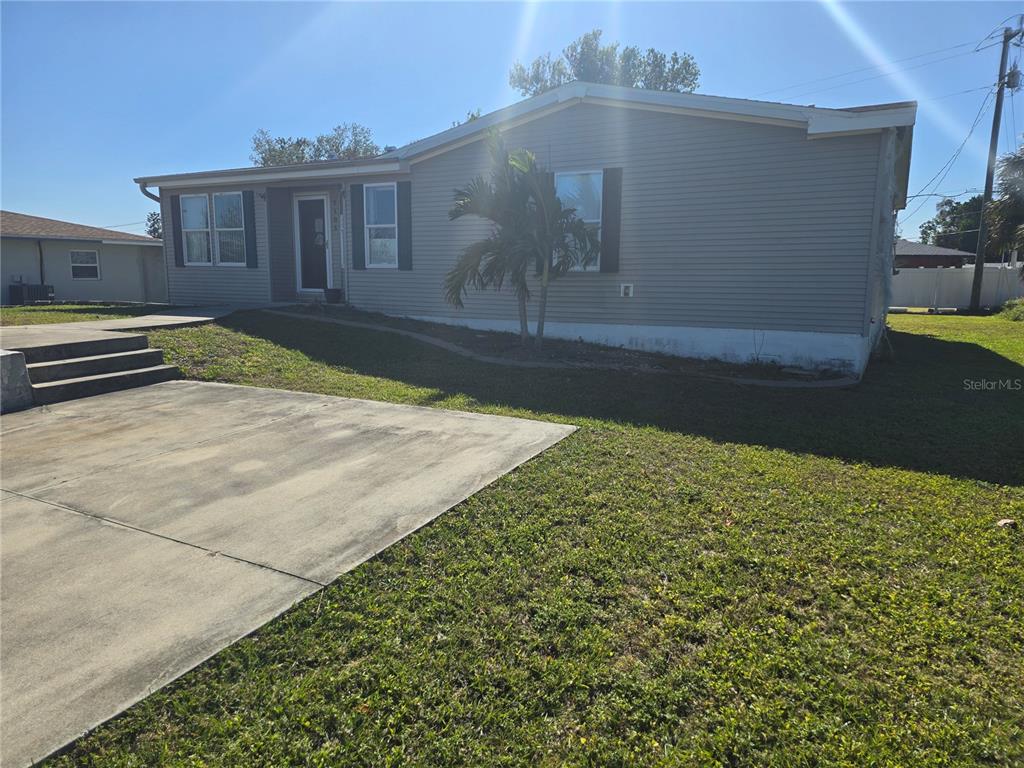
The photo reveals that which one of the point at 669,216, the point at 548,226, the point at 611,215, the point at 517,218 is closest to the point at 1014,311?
the point at 669,216

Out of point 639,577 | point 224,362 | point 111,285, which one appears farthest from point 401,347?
point 111,285

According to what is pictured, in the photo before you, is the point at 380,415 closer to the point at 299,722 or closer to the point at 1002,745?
the point at 299,722

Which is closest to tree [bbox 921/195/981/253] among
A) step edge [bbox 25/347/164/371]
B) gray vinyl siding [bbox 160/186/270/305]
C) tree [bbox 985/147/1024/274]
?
tree [bbox 985/147/1024/274]

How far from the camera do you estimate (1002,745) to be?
6.52 ft

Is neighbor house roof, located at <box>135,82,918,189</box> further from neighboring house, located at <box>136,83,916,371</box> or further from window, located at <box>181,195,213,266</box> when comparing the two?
window, located at <box>181,195,213,266</box>

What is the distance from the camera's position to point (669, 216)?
955cm

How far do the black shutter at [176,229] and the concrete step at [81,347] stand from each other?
6933mm

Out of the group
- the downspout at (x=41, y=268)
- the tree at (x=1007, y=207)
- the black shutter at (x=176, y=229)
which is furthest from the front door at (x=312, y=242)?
the tree at (x=1007, y=207)

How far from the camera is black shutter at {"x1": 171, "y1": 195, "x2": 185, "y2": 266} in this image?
1411 centimetres

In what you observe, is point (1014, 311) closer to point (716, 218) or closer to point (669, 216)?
point (716, 218)

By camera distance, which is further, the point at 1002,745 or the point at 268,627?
the point at 268,627

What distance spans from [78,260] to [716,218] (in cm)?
2156

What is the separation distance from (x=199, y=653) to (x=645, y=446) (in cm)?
356

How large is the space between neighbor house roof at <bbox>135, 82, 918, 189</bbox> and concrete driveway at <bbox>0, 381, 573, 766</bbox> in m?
5.93
